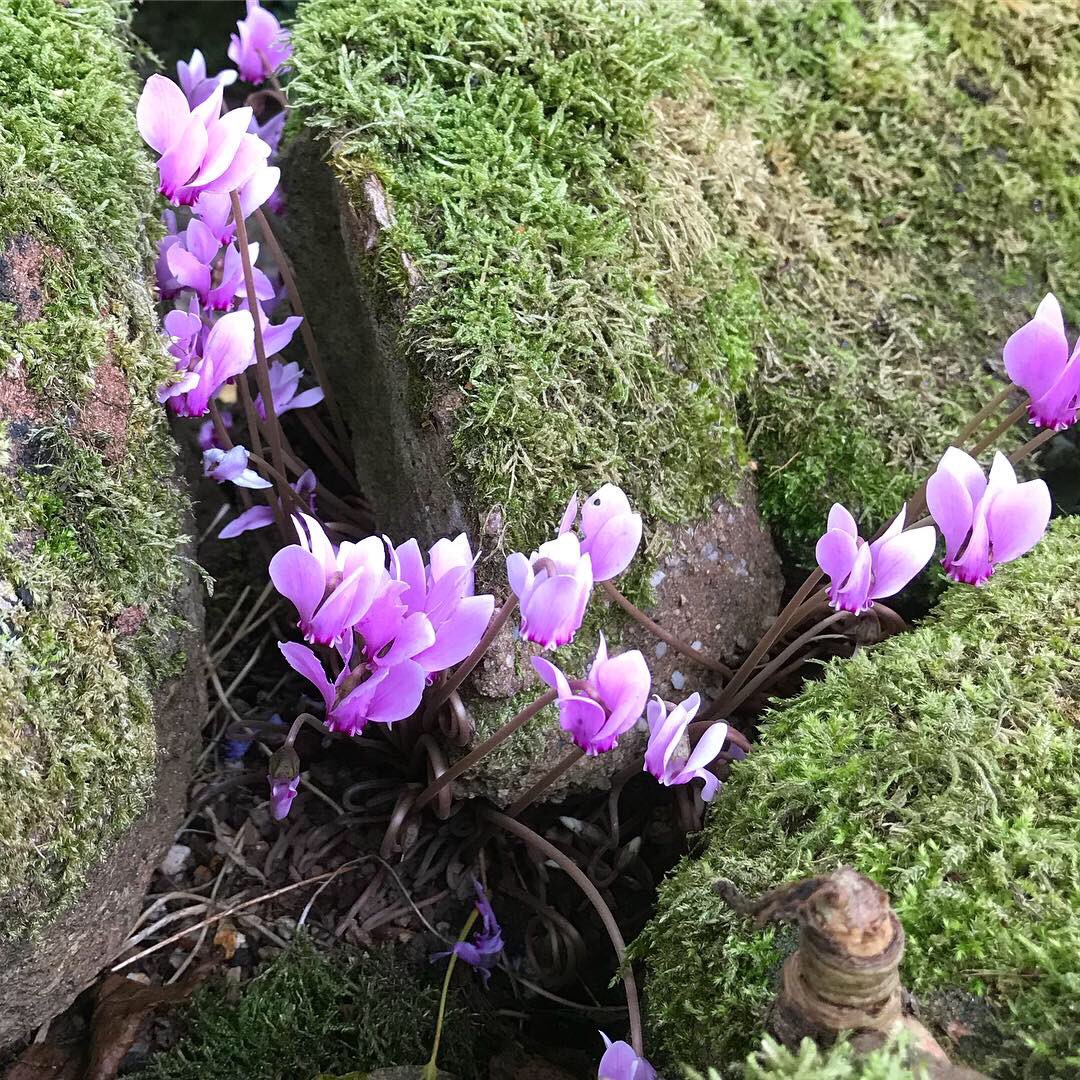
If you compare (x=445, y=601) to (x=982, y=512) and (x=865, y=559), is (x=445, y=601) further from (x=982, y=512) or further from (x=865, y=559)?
(x=982, y=512)

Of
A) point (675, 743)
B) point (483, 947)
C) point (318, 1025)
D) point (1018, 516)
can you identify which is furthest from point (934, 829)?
point (318, 1025)

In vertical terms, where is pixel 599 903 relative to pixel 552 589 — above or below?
below

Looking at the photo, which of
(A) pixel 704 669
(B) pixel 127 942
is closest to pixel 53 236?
(B) pixel 127 942

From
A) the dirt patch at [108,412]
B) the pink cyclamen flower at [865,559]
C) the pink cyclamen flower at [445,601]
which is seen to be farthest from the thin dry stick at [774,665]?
the dirt patch at [108,412]

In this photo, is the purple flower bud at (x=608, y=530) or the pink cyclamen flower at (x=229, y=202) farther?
the pink cyclamen flower at (x=229, y=202)

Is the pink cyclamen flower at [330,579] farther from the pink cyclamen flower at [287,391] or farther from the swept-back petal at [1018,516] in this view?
the swept-back petal at [1018,516]

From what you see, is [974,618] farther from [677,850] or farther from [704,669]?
[677,850]
